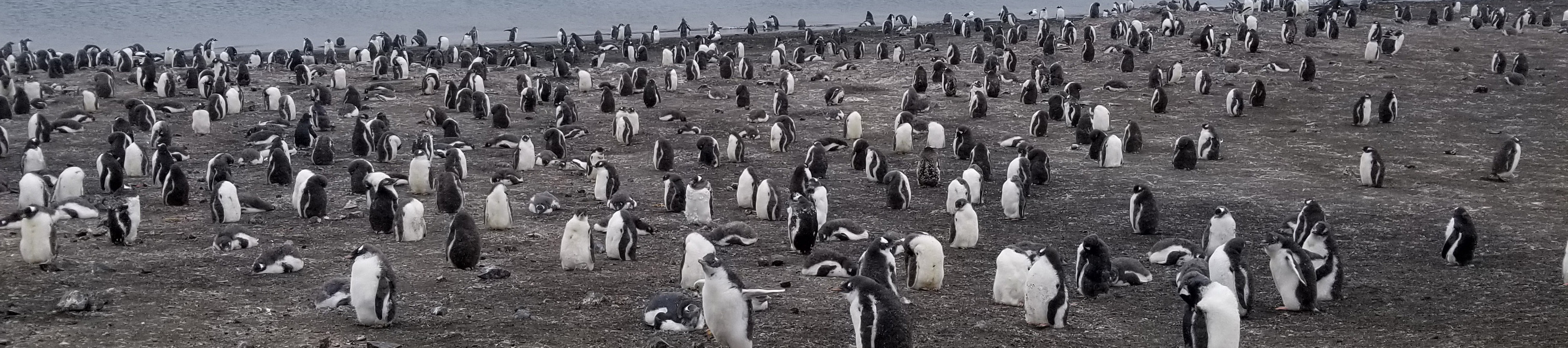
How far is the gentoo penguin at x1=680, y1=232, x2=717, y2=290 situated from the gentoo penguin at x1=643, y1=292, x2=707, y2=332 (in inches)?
31.2

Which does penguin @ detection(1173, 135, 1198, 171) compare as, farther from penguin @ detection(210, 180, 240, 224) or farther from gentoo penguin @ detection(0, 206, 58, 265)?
gentoo penguin @ detection(0, 206, 58, 265)

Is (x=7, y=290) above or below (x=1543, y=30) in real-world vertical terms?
below

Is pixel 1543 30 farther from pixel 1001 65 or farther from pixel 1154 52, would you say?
pixel 1001 65

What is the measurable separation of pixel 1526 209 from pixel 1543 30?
20.0m

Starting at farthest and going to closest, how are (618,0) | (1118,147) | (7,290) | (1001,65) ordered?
1. (618,0)
2. (1001,65)
3. (1118,147)
4. (7,290)

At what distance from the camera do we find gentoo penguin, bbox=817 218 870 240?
9875 mm

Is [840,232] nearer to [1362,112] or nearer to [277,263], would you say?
[277,263]

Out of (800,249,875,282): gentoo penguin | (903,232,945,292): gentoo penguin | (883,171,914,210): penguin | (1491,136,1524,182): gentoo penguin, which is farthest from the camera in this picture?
(1491,136,1524,182): gentoo penguin

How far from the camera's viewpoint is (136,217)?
380 inches

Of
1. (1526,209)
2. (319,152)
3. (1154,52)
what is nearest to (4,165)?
(319,152)

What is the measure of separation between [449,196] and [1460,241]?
25.7 feet

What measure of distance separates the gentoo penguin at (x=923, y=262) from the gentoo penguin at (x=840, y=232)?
65.4 inches

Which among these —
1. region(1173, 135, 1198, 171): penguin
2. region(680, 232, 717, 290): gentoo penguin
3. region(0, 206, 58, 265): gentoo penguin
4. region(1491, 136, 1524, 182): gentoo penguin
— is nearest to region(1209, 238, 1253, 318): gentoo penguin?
region(680, 232, 717, 290): gentoo penguin

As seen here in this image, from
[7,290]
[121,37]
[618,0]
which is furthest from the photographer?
[618,0]
